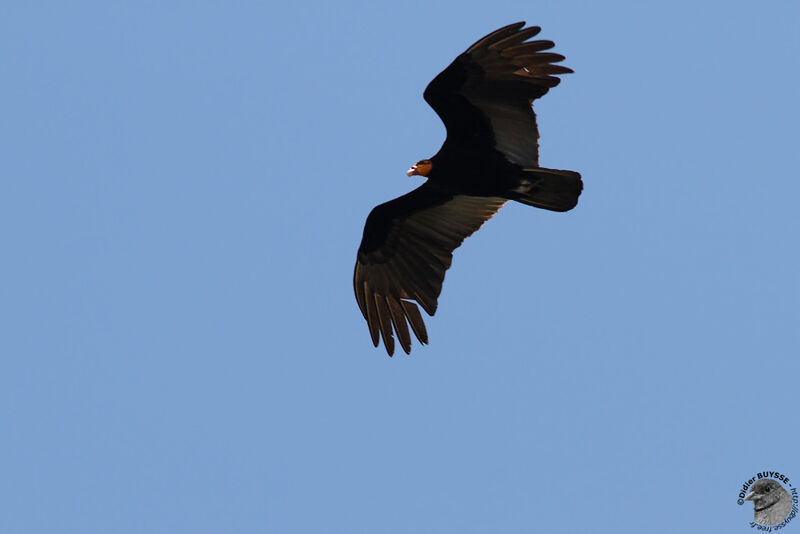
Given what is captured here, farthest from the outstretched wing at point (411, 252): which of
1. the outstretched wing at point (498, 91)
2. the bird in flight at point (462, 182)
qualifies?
the outstretched wing at point (498, 91)

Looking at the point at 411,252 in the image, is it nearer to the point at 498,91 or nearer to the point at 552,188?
the point at 552,188

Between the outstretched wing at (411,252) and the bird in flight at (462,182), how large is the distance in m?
0.01

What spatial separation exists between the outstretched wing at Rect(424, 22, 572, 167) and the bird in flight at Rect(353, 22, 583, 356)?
1 centimetres

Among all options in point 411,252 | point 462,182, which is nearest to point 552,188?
point 462,182

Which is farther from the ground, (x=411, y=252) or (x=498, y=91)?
(x=498, y=91)

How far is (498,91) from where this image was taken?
1614 centimetres

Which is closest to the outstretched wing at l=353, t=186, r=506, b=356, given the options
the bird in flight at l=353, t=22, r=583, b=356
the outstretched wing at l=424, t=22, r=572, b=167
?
the bird in flight at l=353, t=22, r=583, b=356

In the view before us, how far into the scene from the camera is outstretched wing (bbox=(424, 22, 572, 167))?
15758mm

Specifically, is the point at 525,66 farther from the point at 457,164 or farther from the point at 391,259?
the point at 391,259

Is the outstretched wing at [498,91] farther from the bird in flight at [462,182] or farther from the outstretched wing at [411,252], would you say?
the outstretched wing at [411,252]

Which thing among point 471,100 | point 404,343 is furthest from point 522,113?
point 404,343

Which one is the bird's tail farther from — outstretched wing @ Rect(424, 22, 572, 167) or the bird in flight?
outstretched wing @ Rect(424, 22, 572, 167)

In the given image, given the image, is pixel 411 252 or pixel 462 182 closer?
pixel 462 182

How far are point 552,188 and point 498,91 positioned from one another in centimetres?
134
